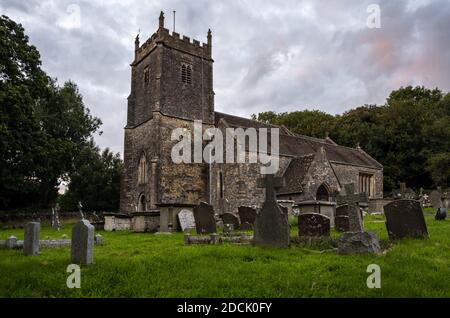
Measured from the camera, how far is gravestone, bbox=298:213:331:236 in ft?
33.4

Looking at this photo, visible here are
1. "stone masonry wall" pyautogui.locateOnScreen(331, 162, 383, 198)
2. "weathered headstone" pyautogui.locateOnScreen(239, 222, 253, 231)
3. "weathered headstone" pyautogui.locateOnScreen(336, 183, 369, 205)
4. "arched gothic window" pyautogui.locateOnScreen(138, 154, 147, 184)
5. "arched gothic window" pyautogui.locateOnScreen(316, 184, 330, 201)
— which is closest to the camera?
"weathered headstone" pyautogui.locateOnScreen(336, 183, 369, 205)

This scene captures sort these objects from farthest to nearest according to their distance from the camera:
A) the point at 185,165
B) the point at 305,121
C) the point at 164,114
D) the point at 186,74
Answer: the point at 305,121
the point at 186,74
the point at 185,165
the point at 164,114

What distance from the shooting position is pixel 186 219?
15.6 meters

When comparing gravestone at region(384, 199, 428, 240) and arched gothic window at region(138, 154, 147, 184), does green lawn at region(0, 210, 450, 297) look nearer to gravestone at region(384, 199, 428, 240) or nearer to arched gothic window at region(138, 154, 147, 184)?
gravestone at region(384, 199, 428, 240)

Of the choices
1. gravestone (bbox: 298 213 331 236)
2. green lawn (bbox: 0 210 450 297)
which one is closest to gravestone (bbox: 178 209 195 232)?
gravestone (bbox: 298 213 331 236)

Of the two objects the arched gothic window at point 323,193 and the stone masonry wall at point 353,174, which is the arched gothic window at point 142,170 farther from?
the stone masonry wall at point 353,174

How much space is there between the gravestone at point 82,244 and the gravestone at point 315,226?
18.9 ft

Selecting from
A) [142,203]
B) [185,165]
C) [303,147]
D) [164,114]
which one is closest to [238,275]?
[185,165]

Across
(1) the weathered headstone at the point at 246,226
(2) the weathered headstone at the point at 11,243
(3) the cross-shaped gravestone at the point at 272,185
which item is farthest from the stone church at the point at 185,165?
(2) the weathered headstone at the point at 11,243

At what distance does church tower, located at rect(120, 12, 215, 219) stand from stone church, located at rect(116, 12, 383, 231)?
7 cm

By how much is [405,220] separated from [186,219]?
29.3 feet

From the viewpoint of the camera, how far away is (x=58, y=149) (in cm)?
2225

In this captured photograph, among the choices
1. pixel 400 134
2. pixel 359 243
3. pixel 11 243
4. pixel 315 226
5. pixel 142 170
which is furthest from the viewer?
pixel 400 134

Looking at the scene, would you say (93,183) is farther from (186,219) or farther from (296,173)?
(186,219)
